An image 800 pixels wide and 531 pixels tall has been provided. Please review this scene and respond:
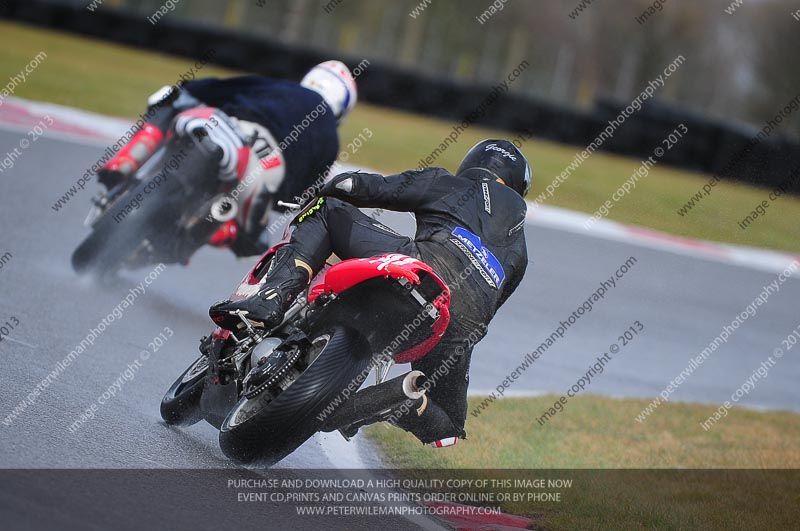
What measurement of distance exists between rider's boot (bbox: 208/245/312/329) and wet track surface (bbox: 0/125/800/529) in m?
0.63

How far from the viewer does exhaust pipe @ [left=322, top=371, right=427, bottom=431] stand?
4465 mm

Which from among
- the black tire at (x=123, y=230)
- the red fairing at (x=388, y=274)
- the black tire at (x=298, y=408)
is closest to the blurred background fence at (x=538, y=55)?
the black tire at (x=123, y=230)

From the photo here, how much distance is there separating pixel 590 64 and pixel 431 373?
155 ft

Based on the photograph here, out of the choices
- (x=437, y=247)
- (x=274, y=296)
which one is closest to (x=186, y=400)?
(x=274, y=296)

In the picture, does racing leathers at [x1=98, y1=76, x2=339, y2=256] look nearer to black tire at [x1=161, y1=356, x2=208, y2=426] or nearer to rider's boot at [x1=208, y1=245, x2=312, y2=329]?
black tire at [x1=161, y1=356, x2=208, y2=426]

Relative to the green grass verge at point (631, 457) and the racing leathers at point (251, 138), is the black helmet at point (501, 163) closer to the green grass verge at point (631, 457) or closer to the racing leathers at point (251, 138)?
the green grass verge at point (631, 457)

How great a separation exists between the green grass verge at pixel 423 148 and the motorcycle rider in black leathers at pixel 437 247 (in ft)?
37.9

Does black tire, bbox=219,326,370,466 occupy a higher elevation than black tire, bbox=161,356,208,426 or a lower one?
higher

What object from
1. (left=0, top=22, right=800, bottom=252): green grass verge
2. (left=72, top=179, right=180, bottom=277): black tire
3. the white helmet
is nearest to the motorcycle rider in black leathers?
(left=72, top=179, right=180, bottom=277): black tire

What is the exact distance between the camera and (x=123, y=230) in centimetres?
743

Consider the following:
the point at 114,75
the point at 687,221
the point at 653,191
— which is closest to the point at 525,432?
the point at 687,221

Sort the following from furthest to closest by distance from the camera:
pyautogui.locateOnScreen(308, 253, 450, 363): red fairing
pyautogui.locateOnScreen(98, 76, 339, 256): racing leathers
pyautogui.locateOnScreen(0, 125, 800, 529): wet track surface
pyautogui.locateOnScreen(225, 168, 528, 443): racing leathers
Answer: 1. pyautogui.locateOnScreen(98, 76, 339, 256): racing leathers
2. pyautogui.locateOnScreen(0, 125, 800, 529): wet track surface
3. pyautogui.locateOnScreen(225, 168, 528, 443): racing leathers
4. pyautogui.locateOnScreen(308, 253, 450, 363): red fairing

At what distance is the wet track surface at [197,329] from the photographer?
4891 mm

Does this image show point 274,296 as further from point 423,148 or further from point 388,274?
point 423,148
